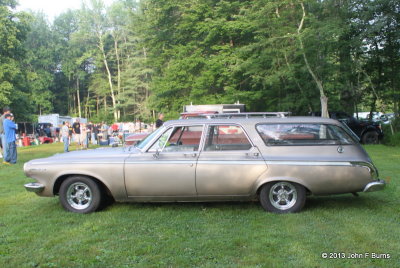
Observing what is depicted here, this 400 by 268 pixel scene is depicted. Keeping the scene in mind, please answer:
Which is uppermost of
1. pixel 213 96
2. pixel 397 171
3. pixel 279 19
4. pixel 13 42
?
pixel 13 42

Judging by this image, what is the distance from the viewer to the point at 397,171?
357 inches

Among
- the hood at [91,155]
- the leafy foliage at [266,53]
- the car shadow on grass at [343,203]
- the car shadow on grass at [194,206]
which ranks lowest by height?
the car shadow on grass at [343,203]

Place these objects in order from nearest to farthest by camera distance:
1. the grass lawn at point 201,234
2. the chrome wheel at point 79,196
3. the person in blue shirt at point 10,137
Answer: the grass lawn at point 201,234 → the chrome wheel at point 79,196 → the person in blue shirt at point 10,137

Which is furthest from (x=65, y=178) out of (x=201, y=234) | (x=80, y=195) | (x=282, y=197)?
(x=282, y=197)

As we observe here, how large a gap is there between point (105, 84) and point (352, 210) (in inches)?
2062

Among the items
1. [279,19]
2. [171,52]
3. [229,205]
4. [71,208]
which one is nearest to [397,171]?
[229,205]

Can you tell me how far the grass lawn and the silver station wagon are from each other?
32 cm

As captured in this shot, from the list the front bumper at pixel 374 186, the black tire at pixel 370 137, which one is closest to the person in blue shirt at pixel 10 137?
the front bumper at pixel 374 186

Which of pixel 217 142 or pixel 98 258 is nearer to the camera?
pixel 98 258

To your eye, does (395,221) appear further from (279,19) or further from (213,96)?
(213,96)

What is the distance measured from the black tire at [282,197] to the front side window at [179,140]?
1.26 meters

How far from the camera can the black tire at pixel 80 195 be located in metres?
5.51

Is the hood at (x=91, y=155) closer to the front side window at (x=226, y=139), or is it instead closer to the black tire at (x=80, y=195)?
the black tire at (x=80, y=195)

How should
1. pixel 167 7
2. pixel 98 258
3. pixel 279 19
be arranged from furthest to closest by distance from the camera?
pixel 167 7
pixel 279 19
pixel 98 258
